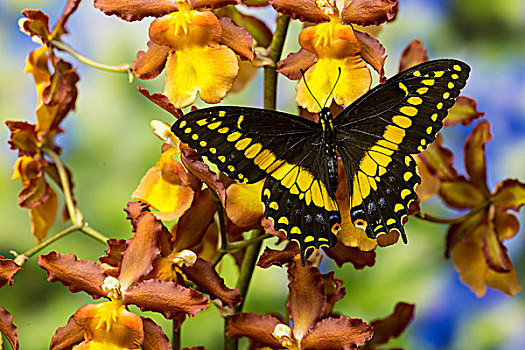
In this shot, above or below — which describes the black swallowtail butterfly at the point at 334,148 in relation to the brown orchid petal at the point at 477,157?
below

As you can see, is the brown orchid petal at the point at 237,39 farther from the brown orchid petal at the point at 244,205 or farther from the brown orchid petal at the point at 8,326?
→ the brown orchid petal at the point at 8,326

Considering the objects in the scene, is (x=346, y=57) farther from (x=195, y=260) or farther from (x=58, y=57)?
(x=58, y=57)

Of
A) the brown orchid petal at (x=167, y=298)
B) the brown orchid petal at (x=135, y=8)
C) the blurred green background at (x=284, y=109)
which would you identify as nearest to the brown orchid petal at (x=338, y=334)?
the brown orchid petal at (x=167, y=298)

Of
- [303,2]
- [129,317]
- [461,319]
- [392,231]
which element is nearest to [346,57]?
[303,2]

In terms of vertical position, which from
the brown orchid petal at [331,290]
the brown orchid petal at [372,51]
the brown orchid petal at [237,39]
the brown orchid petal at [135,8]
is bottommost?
the brown orchid petal at [331,290]

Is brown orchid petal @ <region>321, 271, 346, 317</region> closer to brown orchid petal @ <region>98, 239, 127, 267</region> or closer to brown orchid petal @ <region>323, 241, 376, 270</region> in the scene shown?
brown orchid petal @ <region>323, 241, 376, 270</region>

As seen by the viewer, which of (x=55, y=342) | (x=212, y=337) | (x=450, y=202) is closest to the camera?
(x=55, y=342)

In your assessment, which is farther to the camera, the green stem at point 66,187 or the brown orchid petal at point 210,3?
the green stem at point 66,187

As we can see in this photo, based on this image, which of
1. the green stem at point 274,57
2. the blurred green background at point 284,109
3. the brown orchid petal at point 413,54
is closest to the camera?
the green stem at point 274,57
